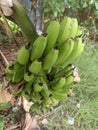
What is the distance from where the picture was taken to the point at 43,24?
8.71ft

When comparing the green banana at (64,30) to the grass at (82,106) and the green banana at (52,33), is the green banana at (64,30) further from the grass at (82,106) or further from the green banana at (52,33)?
the grass at (82,106)

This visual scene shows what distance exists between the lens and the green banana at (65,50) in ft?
2.42

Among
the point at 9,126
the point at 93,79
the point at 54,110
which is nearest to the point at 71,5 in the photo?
the point at 93,79

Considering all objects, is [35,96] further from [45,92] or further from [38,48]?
[38,48]

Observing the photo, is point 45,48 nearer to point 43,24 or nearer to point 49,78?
point 49,78

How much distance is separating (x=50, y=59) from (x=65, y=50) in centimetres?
4

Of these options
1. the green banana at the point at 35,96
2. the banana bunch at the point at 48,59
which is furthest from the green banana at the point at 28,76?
the green banana at the point at 35,96

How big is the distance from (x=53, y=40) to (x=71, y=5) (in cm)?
192

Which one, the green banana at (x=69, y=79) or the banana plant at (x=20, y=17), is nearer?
the banana plant at (x=20, y=17)

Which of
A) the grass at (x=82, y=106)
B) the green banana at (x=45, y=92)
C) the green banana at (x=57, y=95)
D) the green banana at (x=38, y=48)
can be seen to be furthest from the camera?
the grass at (x=82, y=106)

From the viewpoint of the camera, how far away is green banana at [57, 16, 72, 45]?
74 cm

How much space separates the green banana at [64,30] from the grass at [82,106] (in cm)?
110

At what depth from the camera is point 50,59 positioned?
2.40 feet

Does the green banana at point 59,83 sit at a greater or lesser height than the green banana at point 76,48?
lesser
